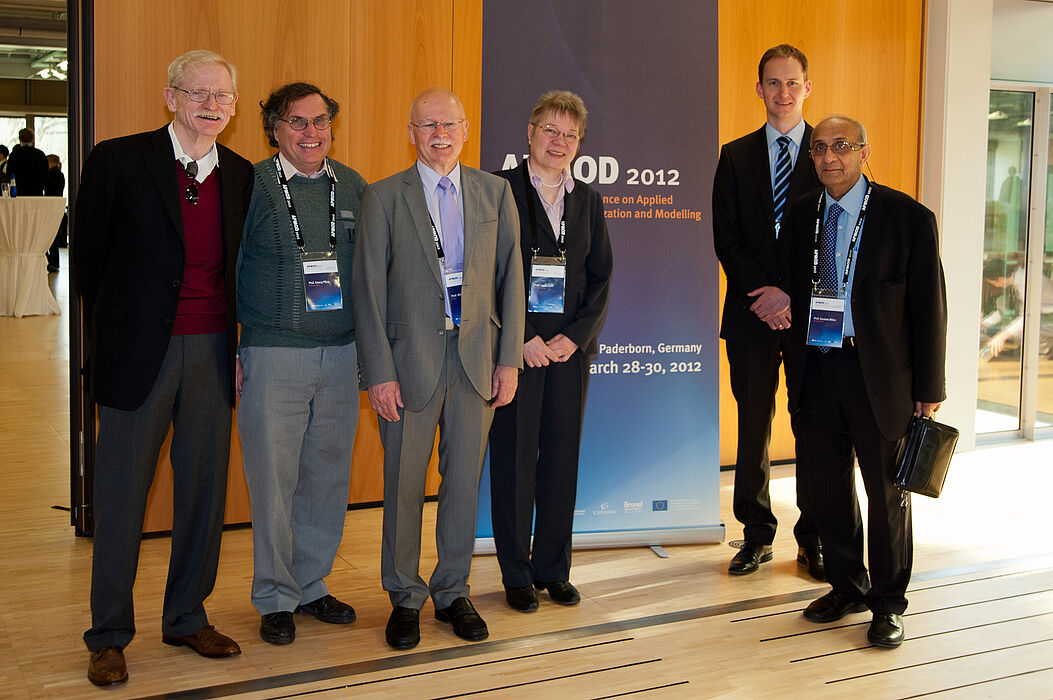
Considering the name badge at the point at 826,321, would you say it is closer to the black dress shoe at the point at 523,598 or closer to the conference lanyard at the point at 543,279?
the conference lanyard at the point at 543,279

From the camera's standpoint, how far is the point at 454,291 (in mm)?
3418

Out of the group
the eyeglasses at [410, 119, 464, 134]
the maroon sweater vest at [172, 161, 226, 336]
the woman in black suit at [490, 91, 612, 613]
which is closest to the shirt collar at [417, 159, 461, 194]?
the eyeglasses at [410, 119, 464, 134]

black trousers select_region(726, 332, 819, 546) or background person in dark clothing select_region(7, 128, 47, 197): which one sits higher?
background person in dark clothing select_region(7, 128, 47, 197)

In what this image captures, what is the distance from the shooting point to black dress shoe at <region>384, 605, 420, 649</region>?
3.41 meters

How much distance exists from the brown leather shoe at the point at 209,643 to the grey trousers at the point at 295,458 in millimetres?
180

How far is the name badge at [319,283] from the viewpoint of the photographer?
3311 mm

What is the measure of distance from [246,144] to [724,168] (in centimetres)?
228

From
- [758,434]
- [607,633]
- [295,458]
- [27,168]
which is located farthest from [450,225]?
[27,168]

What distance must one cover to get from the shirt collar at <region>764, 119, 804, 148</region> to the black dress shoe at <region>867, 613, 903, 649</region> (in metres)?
1.90

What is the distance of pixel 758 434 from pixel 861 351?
0.88 meters

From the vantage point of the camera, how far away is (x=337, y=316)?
3422 millimetres

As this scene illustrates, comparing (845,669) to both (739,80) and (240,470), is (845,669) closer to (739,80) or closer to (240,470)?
(240,470)

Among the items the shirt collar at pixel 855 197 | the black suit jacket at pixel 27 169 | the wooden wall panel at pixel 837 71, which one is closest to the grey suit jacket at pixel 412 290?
the shirt collar at pixel 855 197

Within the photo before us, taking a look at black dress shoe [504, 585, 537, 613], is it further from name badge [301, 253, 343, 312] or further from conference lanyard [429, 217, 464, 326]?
name badge [301, 253, 343, 312]
